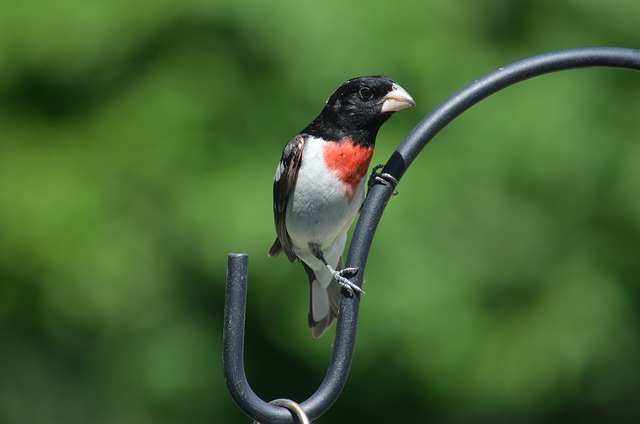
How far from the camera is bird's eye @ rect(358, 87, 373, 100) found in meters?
2.78

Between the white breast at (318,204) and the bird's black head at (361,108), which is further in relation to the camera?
the white breast at (318,204)

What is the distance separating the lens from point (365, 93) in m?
2.79

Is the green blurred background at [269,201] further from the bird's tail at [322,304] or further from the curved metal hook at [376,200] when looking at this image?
the curved metal hook at [376,200]

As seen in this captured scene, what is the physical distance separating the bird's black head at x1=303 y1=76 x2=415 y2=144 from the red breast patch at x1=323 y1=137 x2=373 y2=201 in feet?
0.08

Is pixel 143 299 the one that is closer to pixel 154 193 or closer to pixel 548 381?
pixel 154 193

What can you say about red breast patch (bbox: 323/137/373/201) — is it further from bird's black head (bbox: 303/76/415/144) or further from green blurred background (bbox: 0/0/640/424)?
green blurred background (bbox: 0/0/640/424)

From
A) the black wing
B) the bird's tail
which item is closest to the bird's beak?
the black wing

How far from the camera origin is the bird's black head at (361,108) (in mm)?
2721

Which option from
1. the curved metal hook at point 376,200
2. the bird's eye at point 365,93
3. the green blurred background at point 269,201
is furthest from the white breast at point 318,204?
the green blurred background at point 269,201

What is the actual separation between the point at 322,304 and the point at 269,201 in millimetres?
1241

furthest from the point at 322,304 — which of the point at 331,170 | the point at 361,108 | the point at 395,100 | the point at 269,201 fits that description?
the point at 269,201

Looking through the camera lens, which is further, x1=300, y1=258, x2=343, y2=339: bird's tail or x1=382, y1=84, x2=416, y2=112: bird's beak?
x1=300, y1=258, x2=343, y2=339: bird's tail

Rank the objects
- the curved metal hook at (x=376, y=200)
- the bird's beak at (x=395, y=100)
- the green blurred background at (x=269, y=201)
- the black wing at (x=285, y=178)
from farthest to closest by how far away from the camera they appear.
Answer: the green blurred background at (x=269, y=201) < the black wing at (x=285, y=178) < the bird's beak at (x=395, y=100) < the curved metal hook at (x=376, y=200)

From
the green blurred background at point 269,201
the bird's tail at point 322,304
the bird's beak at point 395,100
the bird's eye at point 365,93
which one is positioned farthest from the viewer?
the green blurred background at point 269,201
